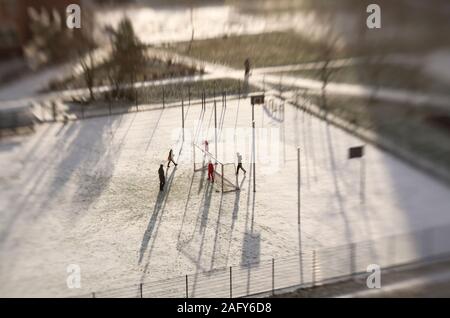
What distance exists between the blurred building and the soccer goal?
8.64m

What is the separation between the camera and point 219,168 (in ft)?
49.5

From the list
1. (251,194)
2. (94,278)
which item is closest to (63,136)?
(251,194)

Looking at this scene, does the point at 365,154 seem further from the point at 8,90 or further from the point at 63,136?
the point at 8,90

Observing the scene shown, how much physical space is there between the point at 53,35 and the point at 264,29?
7182 millimetres

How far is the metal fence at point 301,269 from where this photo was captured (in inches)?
398

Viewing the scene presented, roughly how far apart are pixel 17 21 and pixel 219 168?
1046cm

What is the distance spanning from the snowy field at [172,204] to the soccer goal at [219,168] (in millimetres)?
166

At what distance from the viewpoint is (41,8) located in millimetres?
21750
